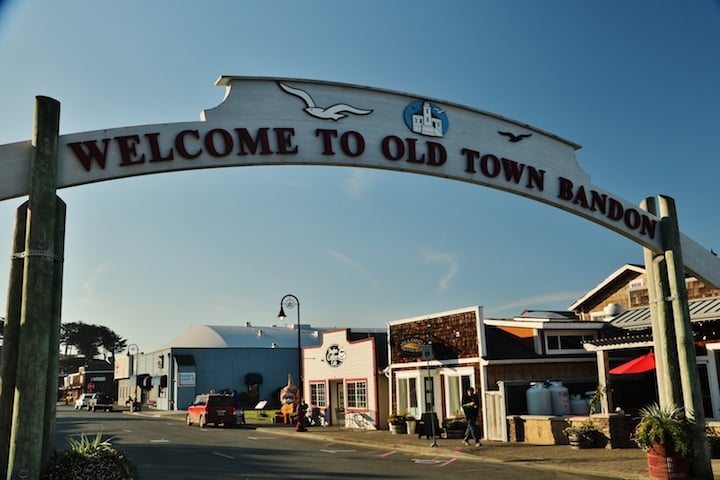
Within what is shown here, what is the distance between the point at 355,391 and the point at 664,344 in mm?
20013

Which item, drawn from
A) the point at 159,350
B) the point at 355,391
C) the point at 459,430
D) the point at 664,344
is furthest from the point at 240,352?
the point at 664,344

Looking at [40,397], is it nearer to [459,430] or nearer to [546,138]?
[546,138]

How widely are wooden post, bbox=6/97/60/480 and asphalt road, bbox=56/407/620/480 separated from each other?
11.6ft

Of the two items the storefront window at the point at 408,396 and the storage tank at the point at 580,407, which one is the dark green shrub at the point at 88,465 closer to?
the storage tank at the point at 580,407

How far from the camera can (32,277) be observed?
8.29 metres

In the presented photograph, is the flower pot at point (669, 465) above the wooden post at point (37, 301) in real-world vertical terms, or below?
below

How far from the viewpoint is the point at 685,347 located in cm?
1313

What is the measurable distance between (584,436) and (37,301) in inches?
622

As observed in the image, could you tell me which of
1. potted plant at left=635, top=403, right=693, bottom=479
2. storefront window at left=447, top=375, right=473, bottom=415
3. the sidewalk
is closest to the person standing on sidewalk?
the sidewalk

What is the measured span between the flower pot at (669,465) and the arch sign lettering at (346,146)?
395 cm

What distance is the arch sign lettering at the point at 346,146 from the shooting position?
9211 millimetres

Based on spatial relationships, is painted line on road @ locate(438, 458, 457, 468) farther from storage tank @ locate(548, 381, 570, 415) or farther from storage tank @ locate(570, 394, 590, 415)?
storage tank @ locate(570, 394, 590, 415)

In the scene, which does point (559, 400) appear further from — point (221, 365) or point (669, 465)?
point (221, 365)

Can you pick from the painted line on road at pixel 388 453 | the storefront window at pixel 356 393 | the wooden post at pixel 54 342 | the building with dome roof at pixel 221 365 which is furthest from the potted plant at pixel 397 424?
the building with dome roof at pixel 221 365
